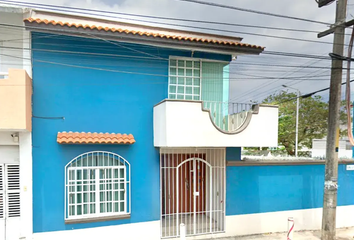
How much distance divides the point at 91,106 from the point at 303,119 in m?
19.9

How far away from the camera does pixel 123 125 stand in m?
6.60

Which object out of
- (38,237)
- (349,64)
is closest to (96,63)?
(38,237)

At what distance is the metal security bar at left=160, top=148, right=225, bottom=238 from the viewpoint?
711 cm

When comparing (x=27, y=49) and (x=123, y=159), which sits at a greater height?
(x=27, y=49)

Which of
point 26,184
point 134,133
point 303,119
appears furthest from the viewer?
point 303,119

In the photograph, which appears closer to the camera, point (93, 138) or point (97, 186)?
point (93, 138)

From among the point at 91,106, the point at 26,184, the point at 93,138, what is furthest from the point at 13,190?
the point at 91,106

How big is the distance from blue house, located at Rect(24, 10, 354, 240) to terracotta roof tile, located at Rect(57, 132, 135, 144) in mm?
24

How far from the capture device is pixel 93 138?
20.1ft

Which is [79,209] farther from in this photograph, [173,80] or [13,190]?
[173,80]

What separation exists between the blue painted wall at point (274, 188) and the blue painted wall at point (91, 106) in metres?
2.42

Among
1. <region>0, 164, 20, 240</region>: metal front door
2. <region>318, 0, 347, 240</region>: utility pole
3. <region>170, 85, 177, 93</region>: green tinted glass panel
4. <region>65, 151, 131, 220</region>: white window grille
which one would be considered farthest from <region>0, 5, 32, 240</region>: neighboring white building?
<region>318, 0, 347, 240</region>: utility pole

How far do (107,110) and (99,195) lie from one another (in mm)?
2289

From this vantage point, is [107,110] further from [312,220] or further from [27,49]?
[312,220]
